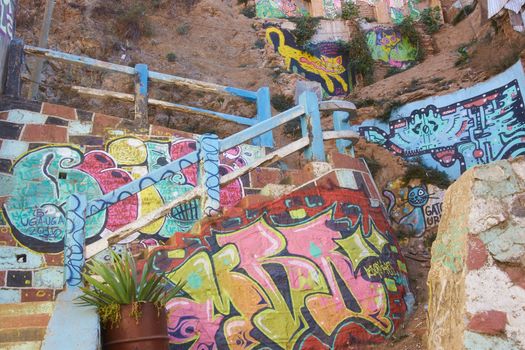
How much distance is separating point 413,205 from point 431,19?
13562mm

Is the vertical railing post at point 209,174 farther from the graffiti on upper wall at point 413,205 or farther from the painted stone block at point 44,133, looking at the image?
the graffiti on upper wall at point 413,205

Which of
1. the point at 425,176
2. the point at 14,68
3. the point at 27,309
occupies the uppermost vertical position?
the point at 14,68

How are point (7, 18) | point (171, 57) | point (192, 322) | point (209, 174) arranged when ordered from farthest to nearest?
1. point (171, 57)
2. point (7, 18)
3. point (209, 174)
4. point (192, 322)

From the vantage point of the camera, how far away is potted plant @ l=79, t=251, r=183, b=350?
16.2 ft

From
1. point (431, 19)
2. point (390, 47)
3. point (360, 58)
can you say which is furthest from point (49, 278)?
point (431, 19)

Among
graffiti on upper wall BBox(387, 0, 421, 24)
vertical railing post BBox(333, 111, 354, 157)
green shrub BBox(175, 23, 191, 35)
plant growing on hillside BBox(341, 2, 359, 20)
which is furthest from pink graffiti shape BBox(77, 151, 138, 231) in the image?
graffiti on upper wall BBox(387, 0, 421, 24)

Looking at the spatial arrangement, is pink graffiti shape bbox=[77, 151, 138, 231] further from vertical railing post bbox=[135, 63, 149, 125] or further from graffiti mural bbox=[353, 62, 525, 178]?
graffiti mural bbox=[353, 62, 525, 178]

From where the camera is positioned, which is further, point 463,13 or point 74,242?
point 463,13

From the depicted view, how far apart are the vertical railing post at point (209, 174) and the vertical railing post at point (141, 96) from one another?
8.09 ft

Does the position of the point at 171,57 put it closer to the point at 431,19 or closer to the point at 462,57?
the point at 462,57

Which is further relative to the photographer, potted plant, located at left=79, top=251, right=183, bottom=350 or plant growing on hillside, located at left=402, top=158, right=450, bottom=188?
plant growing on hillside, located at left=402, top=158, right=450, bottom=188

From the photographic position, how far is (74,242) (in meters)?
→ 6.11

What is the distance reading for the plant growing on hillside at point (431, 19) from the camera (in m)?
22.8

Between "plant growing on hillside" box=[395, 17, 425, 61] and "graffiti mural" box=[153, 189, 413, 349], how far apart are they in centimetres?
1645
